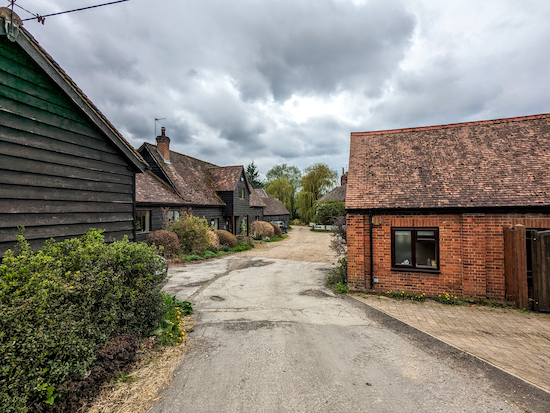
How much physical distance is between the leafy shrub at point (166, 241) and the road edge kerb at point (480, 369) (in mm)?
11990

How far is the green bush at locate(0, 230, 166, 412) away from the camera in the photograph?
2.78 m

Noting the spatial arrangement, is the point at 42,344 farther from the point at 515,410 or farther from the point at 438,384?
the point at 515,410

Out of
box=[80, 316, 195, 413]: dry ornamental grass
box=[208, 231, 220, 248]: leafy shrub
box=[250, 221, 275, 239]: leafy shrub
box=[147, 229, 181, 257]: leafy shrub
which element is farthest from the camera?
box=[250, 221, 275, 239]: leafy shrub

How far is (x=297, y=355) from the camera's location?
491 cm

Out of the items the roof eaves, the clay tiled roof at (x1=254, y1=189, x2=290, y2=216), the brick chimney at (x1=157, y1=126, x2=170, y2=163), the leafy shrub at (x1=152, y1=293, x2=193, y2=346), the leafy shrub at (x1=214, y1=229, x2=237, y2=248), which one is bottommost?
the leafy shrub at (x1=152, y1=293, x2=193, y2=346)

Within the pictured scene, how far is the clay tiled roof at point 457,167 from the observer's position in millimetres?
8273

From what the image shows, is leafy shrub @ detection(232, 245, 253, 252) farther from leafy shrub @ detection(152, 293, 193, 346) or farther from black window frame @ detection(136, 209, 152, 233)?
leafy shrub @ detection(152, 293, 193, 346)

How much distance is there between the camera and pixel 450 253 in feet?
27.6

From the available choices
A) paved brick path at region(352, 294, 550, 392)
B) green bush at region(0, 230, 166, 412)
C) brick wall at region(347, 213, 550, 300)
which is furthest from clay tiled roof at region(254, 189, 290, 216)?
green bush at region(0, 230, 166, 412)

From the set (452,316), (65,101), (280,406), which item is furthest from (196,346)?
Result: (452,316)

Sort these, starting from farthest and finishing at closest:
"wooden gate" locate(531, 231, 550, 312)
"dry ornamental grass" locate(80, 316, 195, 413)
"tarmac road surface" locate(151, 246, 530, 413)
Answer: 1. "wooden gate" locate(531, 231, 550, 312)
2. "tarmac road surface" locate(151, 246, 530, 413)
3. "dry ornamental grass" locate(80, 316, 195, 413)

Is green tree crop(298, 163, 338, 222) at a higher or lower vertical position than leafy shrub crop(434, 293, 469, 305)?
higher

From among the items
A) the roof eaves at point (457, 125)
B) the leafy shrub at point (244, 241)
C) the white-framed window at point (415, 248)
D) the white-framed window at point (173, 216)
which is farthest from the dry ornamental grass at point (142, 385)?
the leafy shrub at point (244, 241)

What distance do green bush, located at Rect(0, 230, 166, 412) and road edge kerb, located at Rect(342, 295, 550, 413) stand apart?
5.58 m
